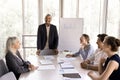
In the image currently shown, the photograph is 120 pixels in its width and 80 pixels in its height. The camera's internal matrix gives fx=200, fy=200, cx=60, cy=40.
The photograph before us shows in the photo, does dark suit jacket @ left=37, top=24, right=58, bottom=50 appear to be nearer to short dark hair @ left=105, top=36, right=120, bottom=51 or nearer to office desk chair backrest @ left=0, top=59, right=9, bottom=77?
office desk chair backrest @ left=0, top=59, right=9, bottom=77

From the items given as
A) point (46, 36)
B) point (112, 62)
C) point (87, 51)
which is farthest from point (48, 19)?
point (112, 62)

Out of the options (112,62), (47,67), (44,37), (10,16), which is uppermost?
(10,16)

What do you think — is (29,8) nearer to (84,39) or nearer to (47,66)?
(84,39)

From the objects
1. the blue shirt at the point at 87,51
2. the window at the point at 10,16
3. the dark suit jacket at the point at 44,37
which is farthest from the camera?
the window at the point at 10,16

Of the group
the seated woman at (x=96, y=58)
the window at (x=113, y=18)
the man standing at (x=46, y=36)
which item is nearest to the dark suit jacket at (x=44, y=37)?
the man standing at (x=46, y=36)

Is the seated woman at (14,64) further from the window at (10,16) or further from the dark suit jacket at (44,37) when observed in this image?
the window at (10,16)

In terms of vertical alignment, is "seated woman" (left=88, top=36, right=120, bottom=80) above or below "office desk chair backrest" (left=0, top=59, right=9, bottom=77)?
above

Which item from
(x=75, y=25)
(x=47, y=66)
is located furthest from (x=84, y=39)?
(x=75, y=25)

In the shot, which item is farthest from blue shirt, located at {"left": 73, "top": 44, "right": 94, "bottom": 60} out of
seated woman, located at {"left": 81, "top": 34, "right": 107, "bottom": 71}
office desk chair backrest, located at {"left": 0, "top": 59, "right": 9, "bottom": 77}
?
office desk chair backrest, located at {"left": 0, "top": 59, "right": 9, "bottom": 77}

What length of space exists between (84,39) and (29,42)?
2728mm

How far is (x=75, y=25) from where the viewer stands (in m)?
5.29

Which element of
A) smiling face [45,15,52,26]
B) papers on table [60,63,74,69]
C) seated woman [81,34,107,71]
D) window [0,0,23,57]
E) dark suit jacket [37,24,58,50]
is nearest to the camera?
seated woman [81,34,107,71]

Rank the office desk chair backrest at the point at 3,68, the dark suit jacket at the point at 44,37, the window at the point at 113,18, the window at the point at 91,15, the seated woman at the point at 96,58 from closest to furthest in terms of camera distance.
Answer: the office desk chair backrest at the point at 3,68
the seated woman at the point at 96,58
the dark suit jacket at the point at 44,37
the window at the point at 113,18
the window at the point at 91,15

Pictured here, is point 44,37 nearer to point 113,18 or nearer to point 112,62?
point 113,18
